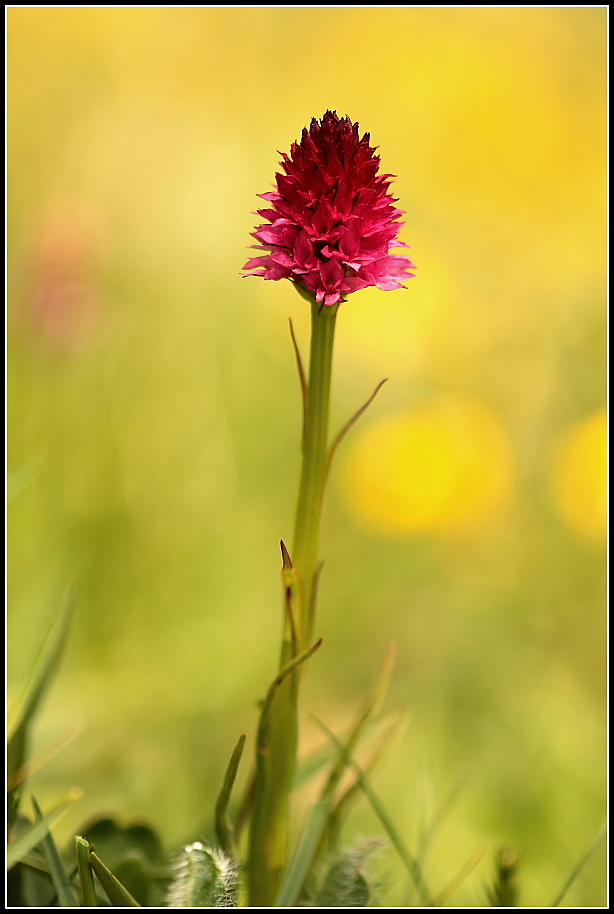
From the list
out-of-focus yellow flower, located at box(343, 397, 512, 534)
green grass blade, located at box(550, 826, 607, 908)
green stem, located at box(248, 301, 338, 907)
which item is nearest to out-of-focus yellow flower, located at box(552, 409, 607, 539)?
out-of-focus yellow flower, located at box(343, 397, 512, 534)

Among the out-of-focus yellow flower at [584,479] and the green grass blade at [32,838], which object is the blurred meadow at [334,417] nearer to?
the out-of-focus yellow flower at [584,479]

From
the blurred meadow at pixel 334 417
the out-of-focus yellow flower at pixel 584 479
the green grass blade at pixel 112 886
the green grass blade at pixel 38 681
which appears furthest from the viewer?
the out-of-focus yellow flower at pixel 584 479

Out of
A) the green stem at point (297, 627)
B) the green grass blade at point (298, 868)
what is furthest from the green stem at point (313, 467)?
the green grass blade at point (298, 868)

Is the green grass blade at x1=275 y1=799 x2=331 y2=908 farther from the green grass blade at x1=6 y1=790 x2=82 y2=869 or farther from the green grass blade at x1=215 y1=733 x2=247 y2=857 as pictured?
the green grass blade at x1=6 y1=790 x2=82 y2=869

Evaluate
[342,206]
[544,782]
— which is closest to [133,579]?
[544,782]

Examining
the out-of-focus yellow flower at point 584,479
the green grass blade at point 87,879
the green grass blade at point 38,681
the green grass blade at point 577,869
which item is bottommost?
the green grass blade at point 577,869

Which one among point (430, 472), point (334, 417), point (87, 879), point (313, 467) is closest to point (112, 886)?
point (87, 879)
